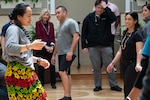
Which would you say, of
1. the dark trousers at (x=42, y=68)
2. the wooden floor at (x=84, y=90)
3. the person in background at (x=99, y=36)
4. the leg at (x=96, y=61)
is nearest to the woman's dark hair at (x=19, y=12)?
the wooden floor at (x=84, y=90)

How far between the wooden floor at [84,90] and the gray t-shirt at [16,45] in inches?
109

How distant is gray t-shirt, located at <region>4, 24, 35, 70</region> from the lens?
304 centimetres

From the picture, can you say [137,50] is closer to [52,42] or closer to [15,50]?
[15,50]

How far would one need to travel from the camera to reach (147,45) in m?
1.73

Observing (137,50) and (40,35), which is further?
(40,35)

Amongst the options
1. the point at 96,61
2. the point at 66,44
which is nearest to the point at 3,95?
the point at 66,44

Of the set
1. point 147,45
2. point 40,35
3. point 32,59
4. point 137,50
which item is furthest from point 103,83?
point 147,45

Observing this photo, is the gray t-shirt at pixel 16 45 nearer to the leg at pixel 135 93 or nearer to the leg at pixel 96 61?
the leg at pixel 135 93

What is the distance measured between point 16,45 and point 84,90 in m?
3.57

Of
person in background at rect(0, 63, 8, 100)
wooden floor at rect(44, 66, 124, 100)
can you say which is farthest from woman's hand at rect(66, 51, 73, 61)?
person in background at rect(0, 63, 8, 100)

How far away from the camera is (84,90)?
21.1 ft

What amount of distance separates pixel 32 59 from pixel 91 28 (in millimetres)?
3053

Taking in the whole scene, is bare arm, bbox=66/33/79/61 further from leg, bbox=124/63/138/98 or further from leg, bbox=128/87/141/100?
leg, bbox=128/87/141/100

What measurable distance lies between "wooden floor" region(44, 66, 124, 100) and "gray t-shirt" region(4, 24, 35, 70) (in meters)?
2.76
